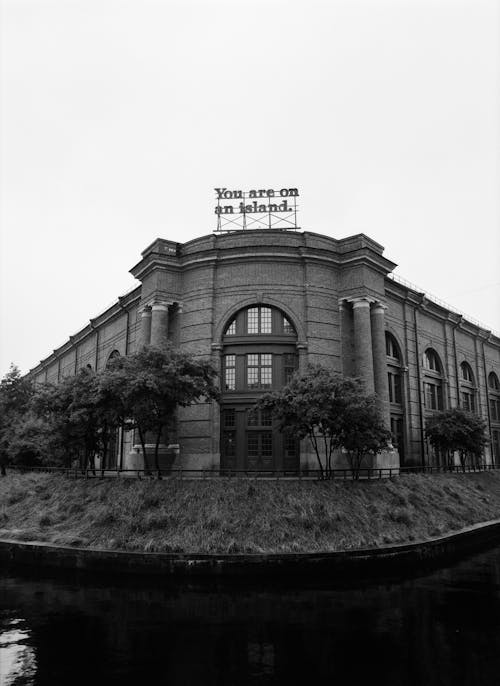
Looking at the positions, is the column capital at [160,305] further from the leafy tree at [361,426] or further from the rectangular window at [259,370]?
the leafy tree at [361,426]

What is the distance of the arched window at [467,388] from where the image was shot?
48.3 m

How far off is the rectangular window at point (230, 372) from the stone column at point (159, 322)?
13.3ft

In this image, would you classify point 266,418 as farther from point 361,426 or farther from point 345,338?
point 361,426

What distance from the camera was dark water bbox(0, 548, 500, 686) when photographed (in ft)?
32.1

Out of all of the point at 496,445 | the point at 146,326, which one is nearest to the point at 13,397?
the point at 146,326

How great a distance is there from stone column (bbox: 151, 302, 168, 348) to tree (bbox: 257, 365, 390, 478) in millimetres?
9296

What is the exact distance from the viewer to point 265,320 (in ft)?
105

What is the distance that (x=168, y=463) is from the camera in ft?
99.1

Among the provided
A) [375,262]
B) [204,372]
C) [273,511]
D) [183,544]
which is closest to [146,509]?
[183,544]

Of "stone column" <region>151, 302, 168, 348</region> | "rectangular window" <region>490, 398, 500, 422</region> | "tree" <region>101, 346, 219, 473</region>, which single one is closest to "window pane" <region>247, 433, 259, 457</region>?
"tree" <region>101, 346, 219, 473</region>

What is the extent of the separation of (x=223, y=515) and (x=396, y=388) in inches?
857

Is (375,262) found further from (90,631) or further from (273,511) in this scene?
(90,631)

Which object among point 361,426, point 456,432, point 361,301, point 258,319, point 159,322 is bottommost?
point 361,426

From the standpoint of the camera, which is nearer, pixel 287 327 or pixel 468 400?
pixel 287 327
